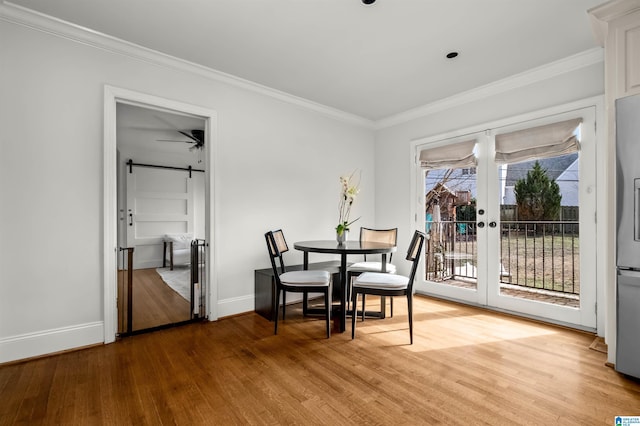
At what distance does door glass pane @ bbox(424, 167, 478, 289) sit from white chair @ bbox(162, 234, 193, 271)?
4.47 metres

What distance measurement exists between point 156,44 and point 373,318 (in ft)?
10.8

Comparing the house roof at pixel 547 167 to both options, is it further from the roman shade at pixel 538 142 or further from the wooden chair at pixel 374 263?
the wooden chair at pixel 374 263

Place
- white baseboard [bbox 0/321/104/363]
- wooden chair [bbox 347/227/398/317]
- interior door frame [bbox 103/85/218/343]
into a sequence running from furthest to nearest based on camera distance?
wooden chair [bbox 347/227/398/317] → interior door frame [bbox 103/85/218/343] → white baseboard [bbox 0/321/104/363]

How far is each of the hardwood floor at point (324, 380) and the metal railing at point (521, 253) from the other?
1.92ft

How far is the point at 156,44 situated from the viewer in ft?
9.02

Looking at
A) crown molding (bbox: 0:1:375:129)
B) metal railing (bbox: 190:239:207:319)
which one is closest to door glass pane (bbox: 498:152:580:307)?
crown molding (bbox: 0:1:375:129)

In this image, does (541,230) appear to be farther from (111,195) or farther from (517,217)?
(111,195)

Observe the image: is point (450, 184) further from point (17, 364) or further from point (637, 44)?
point (17, 364)

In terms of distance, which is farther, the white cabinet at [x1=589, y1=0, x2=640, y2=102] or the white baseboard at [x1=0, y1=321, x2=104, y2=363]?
the white baseboard at [x1=0, y1=321, x2=104, y2=363]

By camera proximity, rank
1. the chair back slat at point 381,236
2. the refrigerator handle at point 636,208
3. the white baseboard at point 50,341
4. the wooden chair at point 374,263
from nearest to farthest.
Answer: the refrigerator handle at point 636,208 < the white baseboard at point 50,341 < the wooden chair at point 374,263 < the chair back slat at point 381,236

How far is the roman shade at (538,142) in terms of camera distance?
3006mm

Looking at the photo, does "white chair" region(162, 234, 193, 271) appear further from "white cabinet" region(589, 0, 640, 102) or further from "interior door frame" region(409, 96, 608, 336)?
"white cabinet" region(589, 0, 640, 102)

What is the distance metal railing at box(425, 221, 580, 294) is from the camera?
3.14 meters

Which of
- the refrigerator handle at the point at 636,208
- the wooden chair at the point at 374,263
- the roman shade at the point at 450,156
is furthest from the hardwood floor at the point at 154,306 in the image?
the refrigerator handle at the point at 636,208
